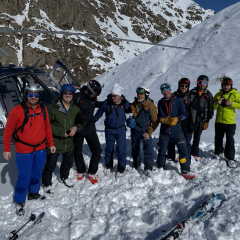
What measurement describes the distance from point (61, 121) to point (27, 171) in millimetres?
1008

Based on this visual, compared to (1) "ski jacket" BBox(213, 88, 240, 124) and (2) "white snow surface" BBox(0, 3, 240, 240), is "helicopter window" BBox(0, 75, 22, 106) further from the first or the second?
(1) "ski jacket" BBox(213, 88, 240, 124)

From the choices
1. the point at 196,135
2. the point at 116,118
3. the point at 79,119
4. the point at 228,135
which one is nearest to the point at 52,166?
the point at 79,119

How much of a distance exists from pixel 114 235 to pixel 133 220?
1.21ft

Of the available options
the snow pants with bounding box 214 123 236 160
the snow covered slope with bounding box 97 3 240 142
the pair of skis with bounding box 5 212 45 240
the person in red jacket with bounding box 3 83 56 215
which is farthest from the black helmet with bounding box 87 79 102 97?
the snow covered slope with bounding box 97 3 240 142

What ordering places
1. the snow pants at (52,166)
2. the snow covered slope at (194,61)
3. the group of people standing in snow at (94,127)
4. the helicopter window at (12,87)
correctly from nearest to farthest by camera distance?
1. the group of people standing in snow at (94,127)
2. the snow pants at (52,166)
3. the helicopter window at (12,87)
4. the snow covered slope at (194,61)

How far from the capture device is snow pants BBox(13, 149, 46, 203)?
3.09 metres

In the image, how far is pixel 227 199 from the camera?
2.94 metres

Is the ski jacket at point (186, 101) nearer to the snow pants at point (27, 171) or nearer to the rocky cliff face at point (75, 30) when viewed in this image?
the snow pants at point (27, 171)

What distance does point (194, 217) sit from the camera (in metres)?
2.54

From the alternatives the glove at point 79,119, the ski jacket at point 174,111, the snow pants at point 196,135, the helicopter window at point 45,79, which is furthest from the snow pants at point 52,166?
the helicopter window at point 45,79

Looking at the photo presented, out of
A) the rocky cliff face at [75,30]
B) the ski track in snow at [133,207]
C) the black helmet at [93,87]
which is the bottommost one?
the ski track in snow at [133,207]

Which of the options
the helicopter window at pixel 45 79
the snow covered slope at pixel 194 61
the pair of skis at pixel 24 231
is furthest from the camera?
the snow covered slope at pixel 194 61

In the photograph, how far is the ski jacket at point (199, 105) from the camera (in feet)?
14.3

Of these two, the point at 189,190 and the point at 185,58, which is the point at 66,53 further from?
the point at 189,190
